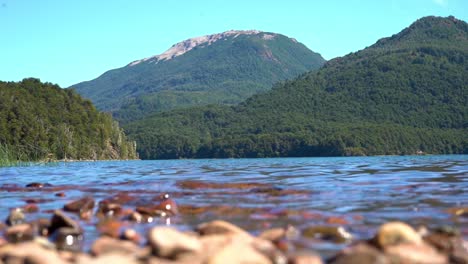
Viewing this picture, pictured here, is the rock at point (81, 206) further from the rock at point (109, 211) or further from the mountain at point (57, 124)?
the mountain at point (57, 124)

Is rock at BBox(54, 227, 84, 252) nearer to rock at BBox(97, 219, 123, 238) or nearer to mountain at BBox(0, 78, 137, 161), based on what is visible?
rock at BBox(97, 219, 123, 238)

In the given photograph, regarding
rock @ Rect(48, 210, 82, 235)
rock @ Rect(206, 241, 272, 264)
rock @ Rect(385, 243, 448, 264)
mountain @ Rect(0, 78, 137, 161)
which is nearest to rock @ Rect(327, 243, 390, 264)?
rock @ Rect(385, 243, 448, 264)

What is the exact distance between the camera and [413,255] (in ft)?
21.1

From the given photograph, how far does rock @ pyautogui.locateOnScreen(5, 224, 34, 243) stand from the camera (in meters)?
8.86

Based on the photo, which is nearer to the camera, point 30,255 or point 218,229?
point 30,255

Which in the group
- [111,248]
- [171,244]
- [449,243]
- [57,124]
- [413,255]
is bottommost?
[449,243]

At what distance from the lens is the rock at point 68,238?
8558mm

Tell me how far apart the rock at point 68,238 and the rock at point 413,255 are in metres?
4.39

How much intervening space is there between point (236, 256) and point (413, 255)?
77.0 inches

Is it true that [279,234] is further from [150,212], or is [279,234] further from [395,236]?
[150,212]

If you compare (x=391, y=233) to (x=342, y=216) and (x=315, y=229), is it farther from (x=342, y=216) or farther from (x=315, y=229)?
(x=342, y=216)

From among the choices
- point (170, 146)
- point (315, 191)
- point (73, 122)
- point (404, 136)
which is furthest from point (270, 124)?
point (315, 191)

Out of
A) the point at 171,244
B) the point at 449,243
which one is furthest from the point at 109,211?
the point at 449,243

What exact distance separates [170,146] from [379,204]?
18011 centimetres
